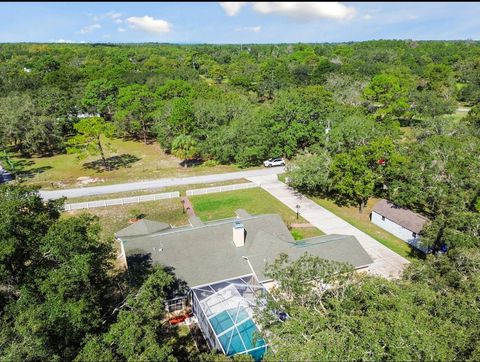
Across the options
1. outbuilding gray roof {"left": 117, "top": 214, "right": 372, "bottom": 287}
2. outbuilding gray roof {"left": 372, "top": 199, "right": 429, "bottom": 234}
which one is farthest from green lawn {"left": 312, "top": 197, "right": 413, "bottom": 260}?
outbuilding gray roof {"left": 117, "top": 214, "right": 372, "bottom": 287}

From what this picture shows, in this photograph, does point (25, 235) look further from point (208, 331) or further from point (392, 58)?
point (392, 58)

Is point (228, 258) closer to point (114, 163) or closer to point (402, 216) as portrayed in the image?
point (402, 216)

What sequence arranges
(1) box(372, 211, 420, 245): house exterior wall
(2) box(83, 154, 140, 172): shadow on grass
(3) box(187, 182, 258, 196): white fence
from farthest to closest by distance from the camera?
(2) box(83, 154, 140, 172): shadow on grass
(3) box(187, 182, 258, 196): white fence
(1) box(372, 211, 420, 245): house exterior wall

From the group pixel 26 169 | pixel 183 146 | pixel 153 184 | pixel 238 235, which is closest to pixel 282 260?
pixel 238 235

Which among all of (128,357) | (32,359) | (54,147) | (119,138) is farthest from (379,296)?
(119,138)

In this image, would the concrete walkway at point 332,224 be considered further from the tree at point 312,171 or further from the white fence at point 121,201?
the white fence at point 121,201

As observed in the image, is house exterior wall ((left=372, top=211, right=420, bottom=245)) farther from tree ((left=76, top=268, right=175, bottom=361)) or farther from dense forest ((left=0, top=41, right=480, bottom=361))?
tree ((left=76, top=268, right=175, bottom=361))
